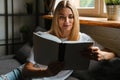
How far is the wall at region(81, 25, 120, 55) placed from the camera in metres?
2.06

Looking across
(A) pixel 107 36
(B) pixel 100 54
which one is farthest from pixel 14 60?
(B) pixel 100 54

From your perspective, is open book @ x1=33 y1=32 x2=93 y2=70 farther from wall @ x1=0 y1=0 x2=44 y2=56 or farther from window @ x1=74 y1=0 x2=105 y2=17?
wall @ x1=0 y1=0 x2=44 y2=56

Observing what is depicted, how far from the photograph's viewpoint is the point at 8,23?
11.7ft

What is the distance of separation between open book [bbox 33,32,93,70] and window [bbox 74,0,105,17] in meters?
1.24

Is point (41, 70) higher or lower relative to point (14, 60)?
higher

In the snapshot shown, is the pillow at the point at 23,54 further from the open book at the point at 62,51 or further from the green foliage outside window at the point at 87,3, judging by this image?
the open book at the point at 62,51

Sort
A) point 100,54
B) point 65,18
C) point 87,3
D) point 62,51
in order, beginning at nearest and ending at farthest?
point 62,51
point 100,54
point 65,18
point 87,3

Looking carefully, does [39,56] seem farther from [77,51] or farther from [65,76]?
[65,76]

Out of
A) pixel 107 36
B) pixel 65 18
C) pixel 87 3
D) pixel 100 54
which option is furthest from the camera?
pixel 87 3

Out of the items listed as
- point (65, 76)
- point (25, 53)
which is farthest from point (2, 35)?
point (65, 76)

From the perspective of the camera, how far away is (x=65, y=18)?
5.51 ft

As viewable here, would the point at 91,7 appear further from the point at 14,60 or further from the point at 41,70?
the point at 41,70

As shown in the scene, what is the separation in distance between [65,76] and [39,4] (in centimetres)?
218

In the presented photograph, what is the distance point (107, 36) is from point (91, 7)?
633 mm
